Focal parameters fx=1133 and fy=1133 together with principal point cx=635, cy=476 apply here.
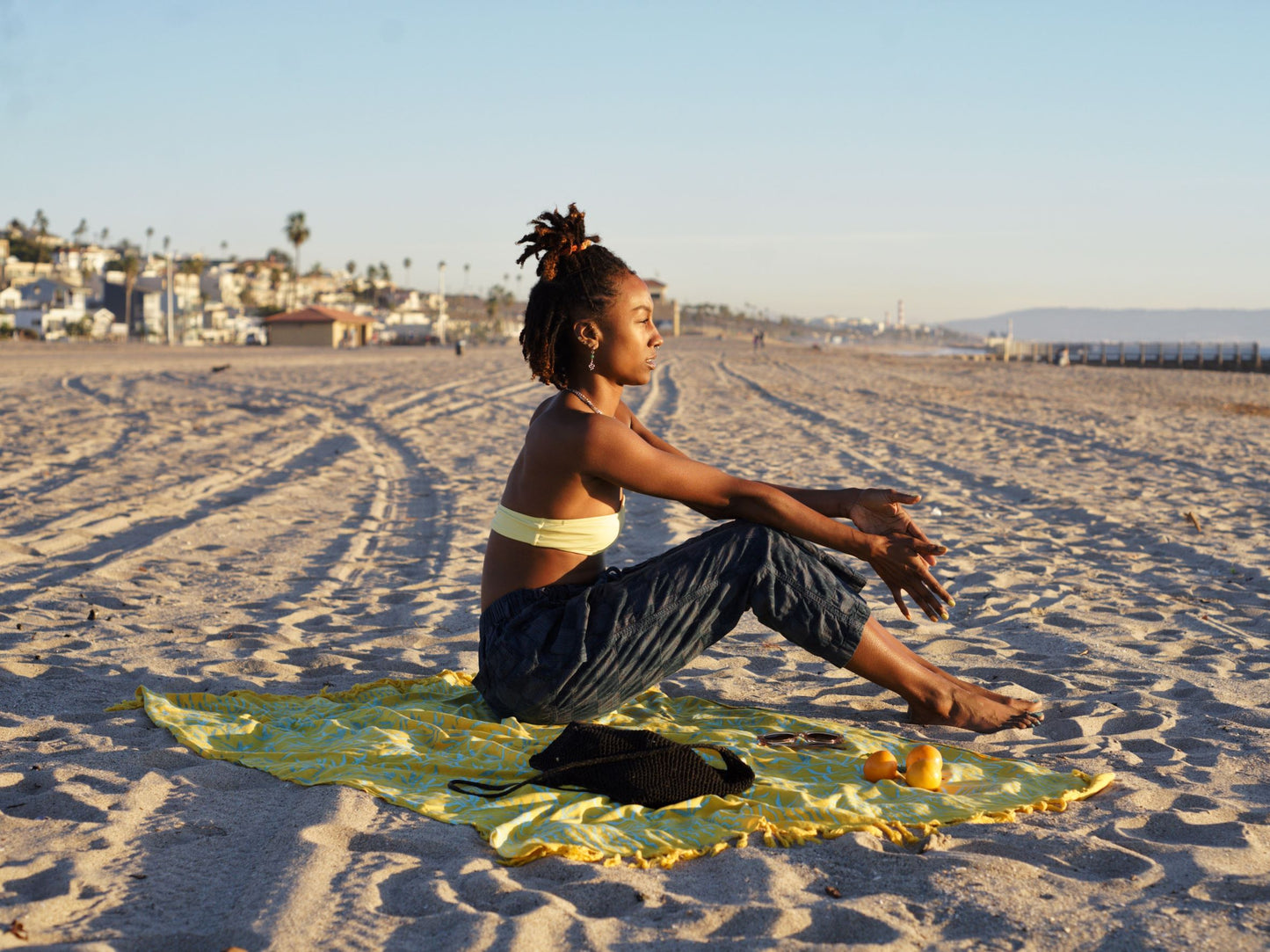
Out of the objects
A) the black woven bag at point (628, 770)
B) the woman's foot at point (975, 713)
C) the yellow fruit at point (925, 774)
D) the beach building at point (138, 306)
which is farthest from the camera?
the beach building at point (138, 306)

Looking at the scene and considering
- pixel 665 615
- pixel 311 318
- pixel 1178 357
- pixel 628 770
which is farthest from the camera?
pixel 311 318

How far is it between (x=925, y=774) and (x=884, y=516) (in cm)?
75

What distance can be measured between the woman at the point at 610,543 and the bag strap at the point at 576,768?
0.32 m

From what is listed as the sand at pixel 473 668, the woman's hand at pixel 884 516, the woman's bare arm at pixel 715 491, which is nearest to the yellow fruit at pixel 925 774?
the sand at pixel 473 668

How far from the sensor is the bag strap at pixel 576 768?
2783mm

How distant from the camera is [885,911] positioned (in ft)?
7.29

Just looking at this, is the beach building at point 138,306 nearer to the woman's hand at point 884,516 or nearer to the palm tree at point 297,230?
the palm tree at point 297,230

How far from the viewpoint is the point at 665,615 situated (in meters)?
3.05

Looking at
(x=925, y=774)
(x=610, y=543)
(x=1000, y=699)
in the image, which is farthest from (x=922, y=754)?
(x=610, y=543)

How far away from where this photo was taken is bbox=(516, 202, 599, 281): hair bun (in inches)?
126

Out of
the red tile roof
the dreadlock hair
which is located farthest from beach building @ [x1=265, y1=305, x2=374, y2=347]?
the dreadlock hair

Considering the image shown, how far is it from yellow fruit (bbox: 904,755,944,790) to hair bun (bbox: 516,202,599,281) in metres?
1.65

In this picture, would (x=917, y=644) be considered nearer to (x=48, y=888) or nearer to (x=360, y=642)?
(x=360, y=642)

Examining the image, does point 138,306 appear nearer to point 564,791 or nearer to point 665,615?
point 665,615
